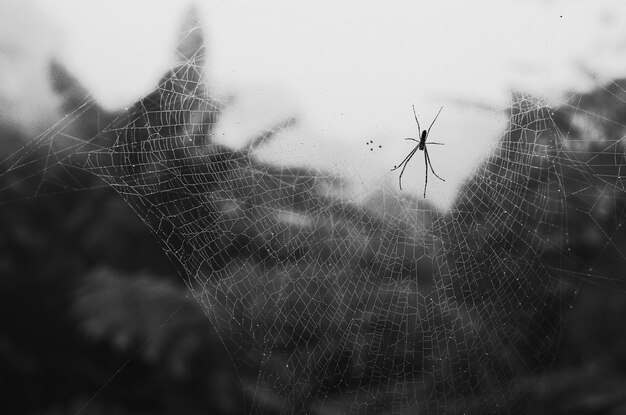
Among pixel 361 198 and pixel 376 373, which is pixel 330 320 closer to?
pixel 376 373

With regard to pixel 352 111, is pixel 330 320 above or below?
below

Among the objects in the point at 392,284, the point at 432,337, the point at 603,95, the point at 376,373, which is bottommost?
the point at 376,373

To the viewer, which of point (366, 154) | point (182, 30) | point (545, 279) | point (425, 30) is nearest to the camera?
point (182, 30)

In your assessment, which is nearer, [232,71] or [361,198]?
[232,71]

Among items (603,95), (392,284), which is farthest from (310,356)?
(603,95)

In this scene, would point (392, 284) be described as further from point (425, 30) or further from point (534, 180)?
point (425, 30)

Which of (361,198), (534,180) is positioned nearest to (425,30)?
(361,198)

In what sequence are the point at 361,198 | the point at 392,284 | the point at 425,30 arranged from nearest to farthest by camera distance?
the point at 425,30
the point at 361,198
the point at 392,284
